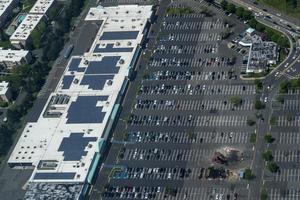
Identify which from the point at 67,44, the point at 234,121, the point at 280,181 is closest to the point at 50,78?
the point at 67,44

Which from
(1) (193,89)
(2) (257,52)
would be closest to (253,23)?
(2) (257,52)

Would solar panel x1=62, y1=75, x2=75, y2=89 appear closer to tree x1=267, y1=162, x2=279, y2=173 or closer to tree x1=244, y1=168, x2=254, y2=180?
tree x1=244, y1=168, x2=254, y2=180

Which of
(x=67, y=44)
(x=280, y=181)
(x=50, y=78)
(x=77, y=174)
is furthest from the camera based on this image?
(x=67, y=44)

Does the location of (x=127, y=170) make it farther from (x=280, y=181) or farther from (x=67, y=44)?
(x=67, y=44)

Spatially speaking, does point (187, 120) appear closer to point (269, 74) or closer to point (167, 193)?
point (167, 193)

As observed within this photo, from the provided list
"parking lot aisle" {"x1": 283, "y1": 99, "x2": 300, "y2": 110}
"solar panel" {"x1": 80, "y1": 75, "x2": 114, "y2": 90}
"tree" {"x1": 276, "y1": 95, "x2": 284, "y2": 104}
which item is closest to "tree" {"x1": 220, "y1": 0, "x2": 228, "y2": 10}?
"tree" {"x1": 276, "y1": 95, "x2": 284, "y2": 104}

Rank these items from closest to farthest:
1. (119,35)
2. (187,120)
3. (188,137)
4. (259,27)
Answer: (188,137) → (187,120) → (259,27) → (119,35)

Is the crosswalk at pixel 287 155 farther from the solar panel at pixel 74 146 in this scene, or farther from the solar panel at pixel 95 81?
the solar panel at pixel 95 81
